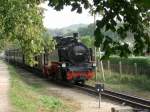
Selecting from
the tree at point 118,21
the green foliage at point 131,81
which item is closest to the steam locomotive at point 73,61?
the green foliage at point 131,81

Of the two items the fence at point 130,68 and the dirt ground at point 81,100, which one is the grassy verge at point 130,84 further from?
the dirt ground at point 81,100

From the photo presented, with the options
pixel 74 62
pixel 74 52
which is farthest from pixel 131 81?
pixel 74 52

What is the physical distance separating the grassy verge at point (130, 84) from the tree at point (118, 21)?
1826 centimetres

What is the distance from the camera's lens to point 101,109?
819 inches

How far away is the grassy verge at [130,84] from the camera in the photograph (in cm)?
2790

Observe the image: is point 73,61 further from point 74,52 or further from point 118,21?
point 118,21

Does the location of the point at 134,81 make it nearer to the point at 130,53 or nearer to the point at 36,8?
the point at 36,8

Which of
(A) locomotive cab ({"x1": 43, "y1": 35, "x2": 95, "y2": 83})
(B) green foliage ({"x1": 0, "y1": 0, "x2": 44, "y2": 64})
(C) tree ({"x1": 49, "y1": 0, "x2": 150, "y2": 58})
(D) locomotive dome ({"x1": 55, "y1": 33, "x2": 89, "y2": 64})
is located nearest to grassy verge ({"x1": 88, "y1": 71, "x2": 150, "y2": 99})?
(A) locomotive cab ({"x1": 43, "y1": 35, "x2": 95, "y2": 83})

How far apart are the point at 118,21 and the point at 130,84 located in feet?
83.7

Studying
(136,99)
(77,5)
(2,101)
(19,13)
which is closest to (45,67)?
(136,99)

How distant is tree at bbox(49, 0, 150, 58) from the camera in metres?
6.64

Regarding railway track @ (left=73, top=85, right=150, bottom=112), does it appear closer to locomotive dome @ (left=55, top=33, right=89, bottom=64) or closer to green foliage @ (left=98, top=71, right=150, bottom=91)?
green foliage @ (left=98, top=71, right=150, bottom=91)

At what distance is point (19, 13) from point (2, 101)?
13.3 feet

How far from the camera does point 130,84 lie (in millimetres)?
31969
